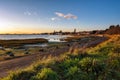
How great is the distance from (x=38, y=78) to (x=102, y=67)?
3668mm

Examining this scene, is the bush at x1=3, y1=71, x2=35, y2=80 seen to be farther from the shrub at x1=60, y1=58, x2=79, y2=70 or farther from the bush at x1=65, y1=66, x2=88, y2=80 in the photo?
the shrub at x1=60, y1=58, x2=79, y2=70

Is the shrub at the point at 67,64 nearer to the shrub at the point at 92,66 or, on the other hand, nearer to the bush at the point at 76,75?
the shrub at the point at 92,66

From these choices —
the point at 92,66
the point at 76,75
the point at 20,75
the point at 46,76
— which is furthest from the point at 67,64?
the point at 20,75

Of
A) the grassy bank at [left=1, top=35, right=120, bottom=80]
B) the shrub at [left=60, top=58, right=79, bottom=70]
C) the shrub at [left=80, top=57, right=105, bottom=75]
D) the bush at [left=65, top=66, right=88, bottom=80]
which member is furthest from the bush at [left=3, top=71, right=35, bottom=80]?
the shrub at [left=80, top=57, right=105, bottom=75]

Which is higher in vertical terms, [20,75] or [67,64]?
[67,64]

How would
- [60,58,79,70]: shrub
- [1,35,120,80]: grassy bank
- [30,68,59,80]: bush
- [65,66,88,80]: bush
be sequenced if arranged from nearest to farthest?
[30,68,59,80]: bush → [1,35,120,80]: grassy bank → [65,66,88,80]: bush → [60,58,79,70]: shrub

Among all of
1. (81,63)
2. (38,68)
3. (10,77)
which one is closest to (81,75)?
(81,63)

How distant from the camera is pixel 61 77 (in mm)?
10773

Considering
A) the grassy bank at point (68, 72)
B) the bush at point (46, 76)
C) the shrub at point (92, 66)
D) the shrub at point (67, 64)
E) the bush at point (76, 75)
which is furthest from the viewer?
the shrub at point (67, 64)

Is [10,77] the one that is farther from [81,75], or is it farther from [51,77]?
[81,75]

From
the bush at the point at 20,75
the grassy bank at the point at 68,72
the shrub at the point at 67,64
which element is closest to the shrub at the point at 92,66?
the grassy bank at the point at 68,72

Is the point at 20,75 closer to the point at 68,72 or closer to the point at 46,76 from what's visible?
the point at 46,76

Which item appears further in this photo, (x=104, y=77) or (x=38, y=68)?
(x=38, y=68)

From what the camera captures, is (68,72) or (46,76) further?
(68,72)
